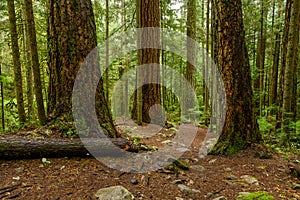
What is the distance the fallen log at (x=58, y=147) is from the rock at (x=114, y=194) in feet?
3.05

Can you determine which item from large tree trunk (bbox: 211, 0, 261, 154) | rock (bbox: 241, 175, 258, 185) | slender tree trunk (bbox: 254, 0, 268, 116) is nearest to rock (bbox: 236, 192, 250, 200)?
rock (bbox: 241, 175, 258, 185)

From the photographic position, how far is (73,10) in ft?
13.0

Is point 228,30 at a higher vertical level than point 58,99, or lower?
higher

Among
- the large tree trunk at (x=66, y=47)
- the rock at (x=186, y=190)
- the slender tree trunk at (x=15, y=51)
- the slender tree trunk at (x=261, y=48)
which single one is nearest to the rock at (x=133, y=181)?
the rock at (x=186, y=190)

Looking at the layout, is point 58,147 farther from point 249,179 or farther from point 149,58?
point 149,58

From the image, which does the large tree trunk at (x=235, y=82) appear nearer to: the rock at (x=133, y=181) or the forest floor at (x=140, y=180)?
the forest floor at (x=140, y=180)

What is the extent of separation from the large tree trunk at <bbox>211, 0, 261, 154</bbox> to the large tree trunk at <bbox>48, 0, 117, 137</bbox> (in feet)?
8.30

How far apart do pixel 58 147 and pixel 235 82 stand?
3658 millimetres

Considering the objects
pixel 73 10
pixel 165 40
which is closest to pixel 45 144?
pixel 73 10

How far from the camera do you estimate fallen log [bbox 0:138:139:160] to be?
11.1ft

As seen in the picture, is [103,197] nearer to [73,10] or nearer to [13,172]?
[13,172]

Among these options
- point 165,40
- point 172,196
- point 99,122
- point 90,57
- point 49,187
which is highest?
point 165,40

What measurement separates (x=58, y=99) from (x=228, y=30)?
3.70 meters

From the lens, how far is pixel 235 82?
4.76 meters
